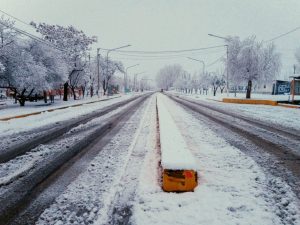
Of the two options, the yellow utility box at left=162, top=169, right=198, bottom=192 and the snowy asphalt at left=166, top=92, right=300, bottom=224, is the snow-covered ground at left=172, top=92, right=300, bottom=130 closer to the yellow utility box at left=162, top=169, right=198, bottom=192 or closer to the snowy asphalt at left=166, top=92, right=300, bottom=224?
the snowy asphalt at left=166, top=92, right=300, bottom=224

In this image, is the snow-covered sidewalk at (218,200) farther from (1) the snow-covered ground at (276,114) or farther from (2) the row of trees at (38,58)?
(2) the row of trees at (38,58)

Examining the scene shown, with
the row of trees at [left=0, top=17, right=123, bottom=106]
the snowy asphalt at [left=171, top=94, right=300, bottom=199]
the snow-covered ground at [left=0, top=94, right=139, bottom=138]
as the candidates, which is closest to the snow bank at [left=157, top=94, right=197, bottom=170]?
the snowy asphalt at [left=171, top=94, right=300, bottom=199]

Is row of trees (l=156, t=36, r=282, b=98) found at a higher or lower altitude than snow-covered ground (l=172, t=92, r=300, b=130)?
higher

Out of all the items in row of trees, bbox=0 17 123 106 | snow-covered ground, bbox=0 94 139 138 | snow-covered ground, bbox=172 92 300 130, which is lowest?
snow-covered ground, bbox=0 94 139 138

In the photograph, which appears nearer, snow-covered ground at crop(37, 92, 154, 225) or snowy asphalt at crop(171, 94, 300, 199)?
snow-covered ground at crop(37, 92, 154, 225)

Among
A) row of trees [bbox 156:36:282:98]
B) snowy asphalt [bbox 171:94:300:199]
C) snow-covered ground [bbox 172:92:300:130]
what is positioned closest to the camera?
snowy asphalt [bbox 171:94:300:199]

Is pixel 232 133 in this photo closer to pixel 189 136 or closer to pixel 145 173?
pixel 189 136

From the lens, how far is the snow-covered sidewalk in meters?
3.40

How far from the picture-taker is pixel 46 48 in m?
29.7

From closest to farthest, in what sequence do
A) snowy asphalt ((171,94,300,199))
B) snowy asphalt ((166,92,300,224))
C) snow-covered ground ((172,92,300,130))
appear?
1. snowy asphalt ((166,92,300,224))
2. snowy asphalt ((171,94,300,199))
3. snow-covered ground ((172,92,300,130))

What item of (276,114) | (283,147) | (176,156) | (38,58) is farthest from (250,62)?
(176,156)

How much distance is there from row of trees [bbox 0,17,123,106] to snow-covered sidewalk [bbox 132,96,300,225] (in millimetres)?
21897

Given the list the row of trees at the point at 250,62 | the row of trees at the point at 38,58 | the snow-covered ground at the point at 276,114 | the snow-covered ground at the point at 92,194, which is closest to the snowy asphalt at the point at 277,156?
the snow-covered ground at the point at 92,194

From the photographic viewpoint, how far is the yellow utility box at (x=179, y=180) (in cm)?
428
